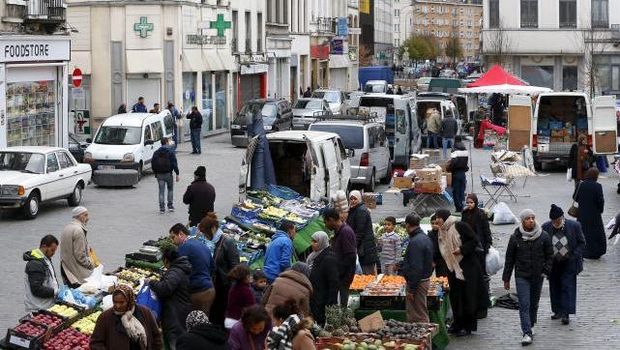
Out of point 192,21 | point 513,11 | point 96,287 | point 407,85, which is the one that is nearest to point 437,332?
point 96,287

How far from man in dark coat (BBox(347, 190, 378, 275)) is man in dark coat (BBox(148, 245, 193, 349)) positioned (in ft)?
15.2

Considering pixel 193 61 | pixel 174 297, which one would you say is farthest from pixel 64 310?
pixel 193 61

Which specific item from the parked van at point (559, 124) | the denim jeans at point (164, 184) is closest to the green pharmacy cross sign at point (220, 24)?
the parked van at point (559, 124)

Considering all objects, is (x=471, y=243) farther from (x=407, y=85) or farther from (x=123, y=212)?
(x=407, y=85)

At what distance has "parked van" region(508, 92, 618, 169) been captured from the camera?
37.3 meters

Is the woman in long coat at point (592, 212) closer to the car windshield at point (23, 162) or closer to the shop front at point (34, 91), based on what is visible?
the car windshield at point (23, 162)

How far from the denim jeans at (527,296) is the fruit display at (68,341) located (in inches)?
204

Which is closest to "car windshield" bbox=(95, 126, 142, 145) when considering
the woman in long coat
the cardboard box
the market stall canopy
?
the cardboard box

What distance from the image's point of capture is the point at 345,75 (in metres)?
90.0

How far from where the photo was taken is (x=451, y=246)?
53.6 feet

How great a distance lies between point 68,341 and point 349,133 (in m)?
17.6

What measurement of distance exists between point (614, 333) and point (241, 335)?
7.01 metres

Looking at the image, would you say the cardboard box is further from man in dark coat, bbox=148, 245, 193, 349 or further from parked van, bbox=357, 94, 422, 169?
man in dark coat, bbox=148, 245, 193, 349

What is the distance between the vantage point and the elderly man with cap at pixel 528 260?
15.7 m
